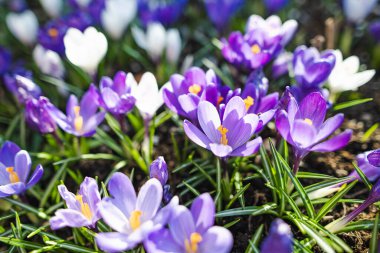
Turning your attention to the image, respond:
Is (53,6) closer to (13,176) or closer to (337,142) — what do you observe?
(13,176)

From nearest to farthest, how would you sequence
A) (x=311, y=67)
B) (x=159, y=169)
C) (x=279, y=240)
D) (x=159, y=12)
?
(x=279, y=240), (x=159, y=169), (x=311, y=67), (x=159, y=12)

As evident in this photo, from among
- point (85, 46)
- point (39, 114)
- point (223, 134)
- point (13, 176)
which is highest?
point (85, 46)

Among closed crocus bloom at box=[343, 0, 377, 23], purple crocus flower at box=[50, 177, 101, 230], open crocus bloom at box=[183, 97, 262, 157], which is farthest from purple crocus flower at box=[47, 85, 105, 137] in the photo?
closed crocus bloom at box=[343, 0, 377, 23]

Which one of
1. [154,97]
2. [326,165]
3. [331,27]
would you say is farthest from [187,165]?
[331,27]

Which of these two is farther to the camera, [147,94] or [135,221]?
[147,94]

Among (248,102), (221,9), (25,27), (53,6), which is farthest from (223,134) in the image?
(53,6)

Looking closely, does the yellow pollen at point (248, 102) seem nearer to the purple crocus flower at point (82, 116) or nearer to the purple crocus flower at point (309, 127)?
the purple crocus flower at point (309, 127)

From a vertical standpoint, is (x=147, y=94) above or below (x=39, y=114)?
above

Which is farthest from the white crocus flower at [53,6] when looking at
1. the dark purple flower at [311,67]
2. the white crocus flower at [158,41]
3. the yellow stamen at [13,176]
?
the dark purple flower at [311,67]

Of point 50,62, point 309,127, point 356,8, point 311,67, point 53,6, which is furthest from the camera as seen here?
point 53,6
